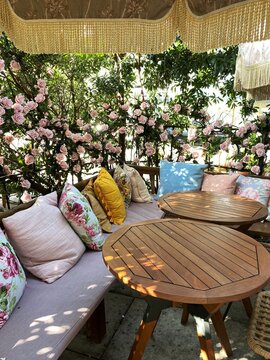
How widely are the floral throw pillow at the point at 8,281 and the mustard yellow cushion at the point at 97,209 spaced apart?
908 mm

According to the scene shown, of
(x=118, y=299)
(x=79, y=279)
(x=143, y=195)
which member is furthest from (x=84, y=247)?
(x=143, y=195)

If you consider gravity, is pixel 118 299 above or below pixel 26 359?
below

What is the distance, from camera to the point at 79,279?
1.63m

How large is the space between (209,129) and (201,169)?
66 centimetres

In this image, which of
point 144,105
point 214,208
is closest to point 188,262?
point 214,208

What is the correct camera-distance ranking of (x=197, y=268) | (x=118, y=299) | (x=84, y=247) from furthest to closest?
1. (x=118, y=299)
2. (x=84, y=247)
3. (x=197, y=268)

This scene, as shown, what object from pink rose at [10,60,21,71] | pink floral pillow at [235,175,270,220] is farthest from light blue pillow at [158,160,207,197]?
pink rose at [10,60,21,71]

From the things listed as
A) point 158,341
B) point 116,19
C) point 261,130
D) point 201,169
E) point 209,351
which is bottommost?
point 158,341

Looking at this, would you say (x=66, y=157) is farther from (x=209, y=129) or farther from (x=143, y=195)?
(x=209, y=129)

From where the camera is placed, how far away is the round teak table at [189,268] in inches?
45.3

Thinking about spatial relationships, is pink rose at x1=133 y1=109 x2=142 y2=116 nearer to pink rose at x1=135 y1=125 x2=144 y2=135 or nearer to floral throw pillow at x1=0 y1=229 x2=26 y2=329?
pink rose at x1=135 y1=125 x2=144 y2=135

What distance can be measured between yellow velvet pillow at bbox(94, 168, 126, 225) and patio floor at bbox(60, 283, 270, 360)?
2.30 feet

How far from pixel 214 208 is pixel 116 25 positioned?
150cm

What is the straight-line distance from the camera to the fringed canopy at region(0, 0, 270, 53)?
1.17 meters
